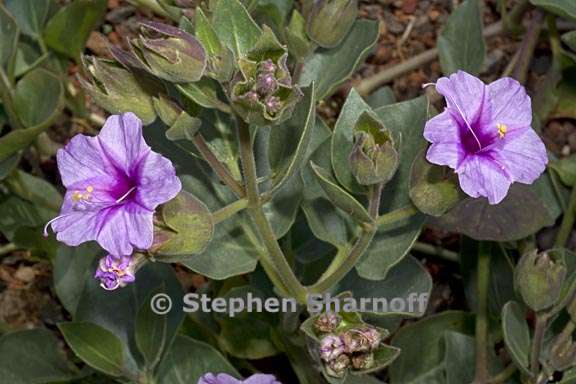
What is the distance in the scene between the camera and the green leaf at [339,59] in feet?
5.09

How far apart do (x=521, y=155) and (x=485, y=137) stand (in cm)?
5

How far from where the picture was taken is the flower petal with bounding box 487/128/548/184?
1175 mm

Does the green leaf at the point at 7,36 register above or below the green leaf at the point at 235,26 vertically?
below

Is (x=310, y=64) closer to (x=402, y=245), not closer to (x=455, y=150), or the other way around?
(x=402, y=245)

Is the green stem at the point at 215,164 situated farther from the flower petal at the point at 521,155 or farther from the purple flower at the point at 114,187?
the flower petal at the point at 521,155

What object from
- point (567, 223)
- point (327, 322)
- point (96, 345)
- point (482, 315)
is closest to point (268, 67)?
point (327, 322)

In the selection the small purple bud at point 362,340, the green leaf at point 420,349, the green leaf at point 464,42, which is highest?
the green leaf at point 464,42

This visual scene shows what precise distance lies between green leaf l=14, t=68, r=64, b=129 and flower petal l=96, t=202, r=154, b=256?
1.91 feet

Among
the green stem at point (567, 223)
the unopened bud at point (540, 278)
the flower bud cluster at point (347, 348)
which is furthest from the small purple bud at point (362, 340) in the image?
the green stem at point (567, 223)

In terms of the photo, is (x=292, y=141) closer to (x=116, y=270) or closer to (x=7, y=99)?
(x=116, y=270)

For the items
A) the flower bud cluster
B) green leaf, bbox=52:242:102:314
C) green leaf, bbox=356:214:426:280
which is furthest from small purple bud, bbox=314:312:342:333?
green leaf, bbox=52:242:102:314

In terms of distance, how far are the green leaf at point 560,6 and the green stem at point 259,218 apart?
21.1 inches

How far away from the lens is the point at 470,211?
154 cm

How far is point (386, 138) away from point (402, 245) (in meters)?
0.22
